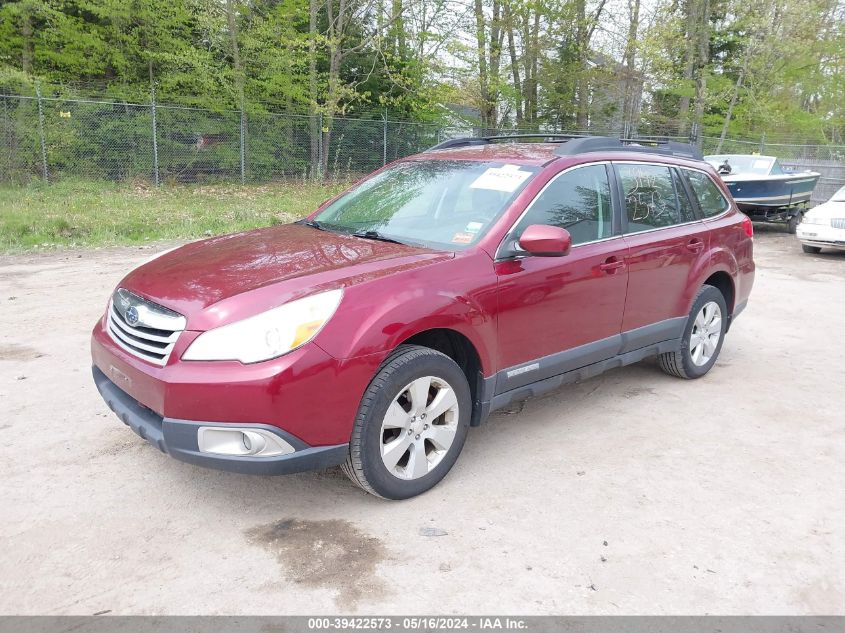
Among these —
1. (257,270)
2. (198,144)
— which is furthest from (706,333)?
(198,144)

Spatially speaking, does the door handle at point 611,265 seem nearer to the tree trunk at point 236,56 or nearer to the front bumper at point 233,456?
the front bumper at point 233,456

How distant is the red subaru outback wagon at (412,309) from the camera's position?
9.45 ft

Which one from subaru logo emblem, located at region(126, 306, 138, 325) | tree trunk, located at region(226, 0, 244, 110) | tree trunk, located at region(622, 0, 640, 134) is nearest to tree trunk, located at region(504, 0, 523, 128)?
tree trunk, located at region(622, 0, 640, 134)

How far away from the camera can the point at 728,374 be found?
18.1 ft

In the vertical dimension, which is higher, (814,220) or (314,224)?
(314,224)

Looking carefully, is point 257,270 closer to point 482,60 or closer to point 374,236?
point 374,236

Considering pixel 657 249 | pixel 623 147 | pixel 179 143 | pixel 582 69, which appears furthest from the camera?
pixel 582 69

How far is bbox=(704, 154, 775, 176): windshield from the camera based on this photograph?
14.8 metres

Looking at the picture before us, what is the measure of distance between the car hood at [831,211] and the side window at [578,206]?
32.6ft

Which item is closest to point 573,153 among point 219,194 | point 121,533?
point 121,533

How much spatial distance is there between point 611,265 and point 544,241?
92 cm

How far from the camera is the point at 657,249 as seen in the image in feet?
15.0

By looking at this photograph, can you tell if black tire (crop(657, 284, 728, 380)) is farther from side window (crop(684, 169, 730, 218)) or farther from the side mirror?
the side mirror

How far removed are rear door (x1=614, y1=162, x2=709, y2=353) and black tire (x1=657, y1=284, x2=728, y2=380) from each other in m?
0.12
